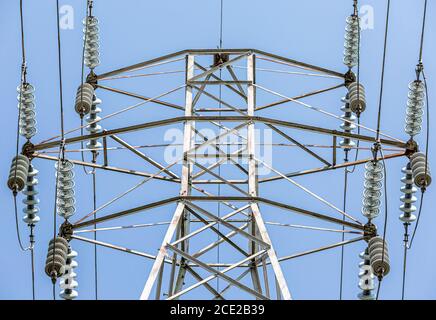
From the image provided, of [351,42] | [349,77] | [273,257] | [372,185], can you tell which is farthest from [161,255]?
[351,42]

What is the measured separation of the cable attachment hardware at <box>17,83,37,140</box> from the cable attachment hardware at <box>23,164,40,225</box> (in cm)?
94

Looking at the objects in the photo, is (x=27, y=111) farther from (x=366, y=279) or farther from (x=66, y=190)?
(x=366, y=279)

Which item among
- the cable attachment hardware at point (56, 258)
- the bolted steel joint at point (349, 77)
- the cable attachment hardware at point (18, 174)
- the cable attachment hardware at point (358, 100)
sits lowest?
the cable attachment hardware at point (56, 258)

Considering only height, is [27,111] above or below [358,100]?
below

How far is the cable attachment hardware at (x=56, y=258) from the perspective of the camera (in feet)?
88.0

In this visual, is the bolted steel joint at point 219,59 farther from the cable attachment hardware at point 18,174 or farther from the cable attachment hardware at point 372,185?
the cable attachment hardware at point 18,174

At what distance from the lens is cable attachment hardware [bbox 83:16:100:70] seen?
3253 cm

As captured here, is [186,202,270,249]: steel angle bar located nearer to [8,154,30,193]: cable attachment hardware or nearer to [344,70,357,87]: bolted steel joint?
[8,154,30,193]: cable attachment hardware

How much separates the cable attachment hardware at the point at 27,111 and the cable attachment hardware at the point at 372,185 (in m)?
5.84

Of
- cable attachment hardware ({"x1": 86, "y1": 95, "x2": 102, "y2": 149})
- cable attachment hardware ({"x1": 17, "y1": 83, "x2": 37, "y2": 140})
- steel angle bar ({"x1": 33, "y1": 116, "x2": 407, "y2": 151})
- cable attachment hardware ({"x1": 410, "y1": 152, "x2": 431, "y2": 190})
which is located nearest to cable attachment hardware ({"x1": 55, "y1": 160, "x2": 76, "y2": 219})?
steel angle bar ({"x1": 33, "y1": 116, "x2": 407, "y2": 151})

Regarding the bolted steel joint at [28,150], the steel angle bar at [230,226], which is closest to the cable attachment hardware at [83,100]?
the bolted steel joint at [28,150]

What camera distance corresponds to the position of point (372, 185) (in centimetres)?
2822

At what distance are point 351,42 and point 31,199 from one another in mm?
7930
